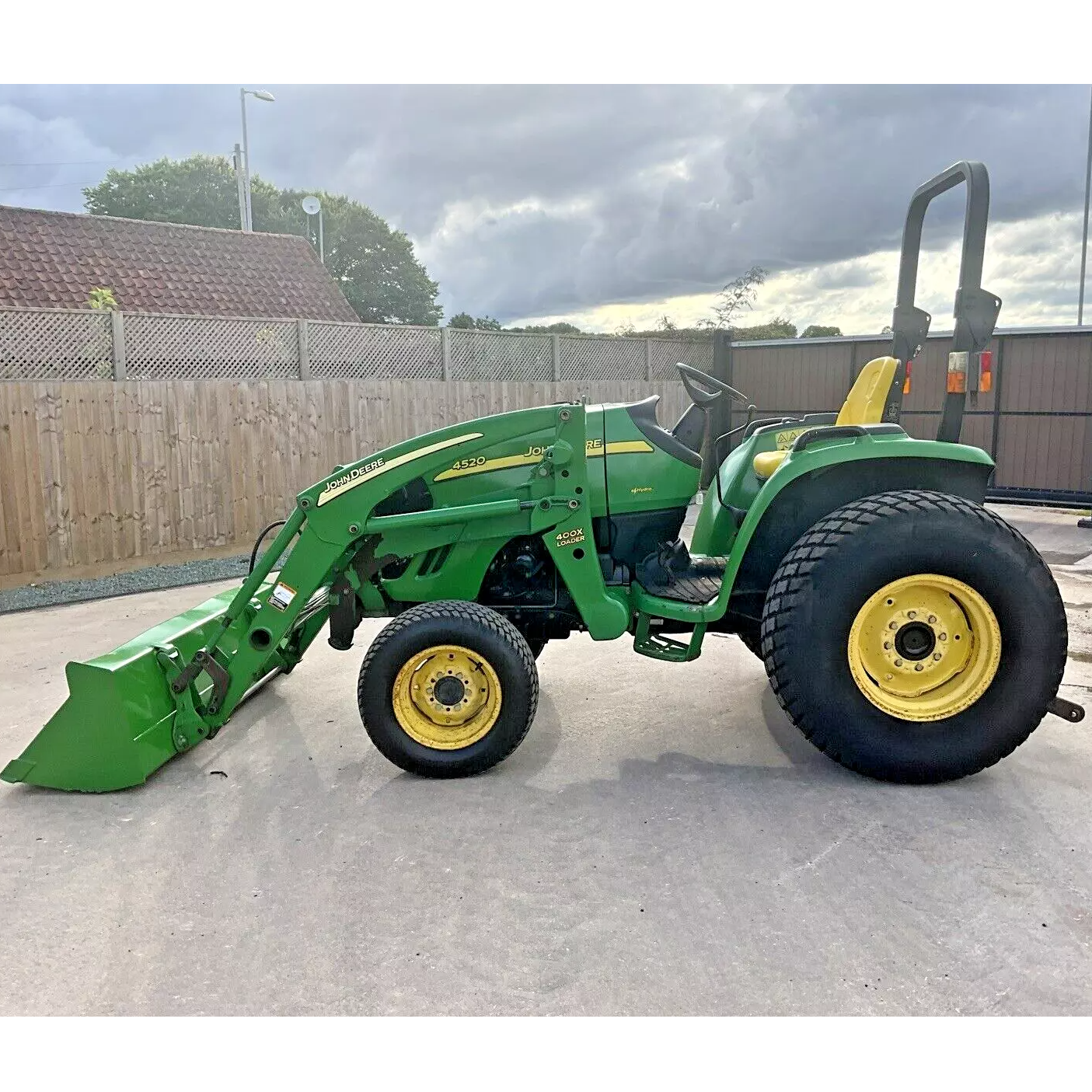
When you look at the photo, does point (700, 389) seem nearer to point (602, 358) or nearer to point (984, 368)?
point (984, 368)

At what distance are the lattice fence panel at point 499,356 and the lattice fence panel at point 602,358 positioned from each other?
360 mm

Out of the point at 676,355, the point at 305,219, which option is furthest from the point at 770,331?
the point at 305,219

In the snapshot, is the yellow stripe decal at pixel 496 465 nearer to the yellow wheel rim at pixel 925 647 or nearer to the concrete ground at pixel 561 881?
the concrete ground at pixel 561 881

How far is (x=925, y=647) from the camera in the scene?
3.62 meters

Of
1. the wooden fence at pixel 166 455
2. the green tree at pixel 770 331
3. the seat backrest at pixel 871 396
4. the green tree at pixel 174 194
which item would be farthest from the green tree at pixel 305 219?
the seat backrest at pixel 871 396

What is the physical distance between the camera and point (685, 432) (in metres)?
4.25

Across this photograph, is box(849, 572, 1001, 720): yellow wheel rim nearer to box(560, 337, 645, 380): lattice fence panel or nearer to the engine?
the engine

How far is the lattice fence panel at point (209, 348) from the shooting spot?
8.58 meters

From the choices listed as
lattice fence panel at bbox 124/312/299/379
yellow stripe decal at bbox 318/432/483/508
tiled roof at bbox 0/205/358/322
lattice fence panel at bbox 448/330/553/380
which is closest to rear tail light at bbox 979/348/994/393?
yellow stripe decal at bbox 318/432/483/508

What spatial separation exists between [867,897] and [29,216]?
55.4 feet
